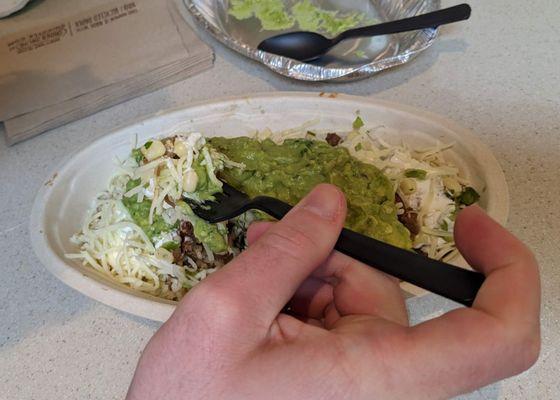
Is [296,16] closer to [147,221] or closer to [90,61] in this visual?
[90,61]

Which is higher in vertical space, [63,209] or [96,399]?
[63,209]

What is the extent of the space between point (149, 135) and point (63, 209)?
0.21 meters

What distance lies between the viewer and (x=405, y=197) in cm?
86

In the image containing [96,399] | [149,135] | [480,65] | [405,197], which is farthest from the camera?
[480,65]

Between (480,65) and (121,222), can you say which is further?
(480,65)

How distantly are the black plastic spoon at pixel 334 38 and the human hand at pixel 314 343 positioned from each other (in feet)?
2.60

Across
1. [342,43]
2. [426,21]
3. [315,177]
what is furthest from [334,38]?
[315,177]

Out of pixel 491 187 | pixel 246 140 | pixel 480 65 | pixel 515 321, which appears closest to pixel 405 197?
pixel 491 187

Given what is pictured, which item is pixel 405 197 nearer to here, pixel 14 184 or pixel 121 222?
pixel 121 222

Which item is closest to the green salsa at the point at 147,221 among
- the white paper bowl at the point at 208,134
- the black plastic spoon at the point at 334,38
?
the white paper bowl at the point at 208,134

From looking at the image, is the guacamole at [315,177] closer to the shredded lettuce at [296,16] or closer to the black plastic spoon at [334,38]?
the black plastic spoon at [334,38]

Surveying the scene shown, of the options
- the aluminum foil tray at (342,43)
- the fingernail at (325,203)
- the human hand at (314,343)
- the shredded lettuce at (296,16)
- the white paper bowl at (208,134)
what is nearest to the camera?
the human hand at (314,343)

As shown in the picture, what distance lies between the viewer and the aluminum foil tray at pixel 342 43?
3.72 ft

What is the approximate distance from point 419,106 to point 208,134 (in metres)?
0.48
